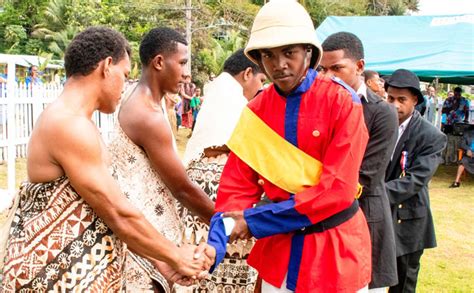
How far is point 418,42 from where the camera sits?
1387 cm

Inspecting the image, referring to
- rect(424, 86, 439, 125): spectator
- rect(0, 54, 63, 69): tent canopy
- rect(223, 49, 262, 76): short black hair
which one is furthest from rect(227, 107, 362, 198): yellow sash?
rect(0, 54, 63, 69): tent canopy

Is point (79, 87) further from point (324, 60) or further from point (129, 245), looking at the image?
point (324, 60)

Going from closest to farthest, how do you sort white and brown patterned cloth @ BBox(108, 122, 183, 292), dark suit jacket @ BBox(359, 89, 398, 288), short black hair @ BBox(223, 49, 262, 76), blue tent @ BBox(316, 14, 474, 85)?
dark suit jacket @ BBox(359, 89, 398, 288)
white and brown patterned cloth @ BBox(108, 122, 183, 292)
short black hair @ BBox(223, 49, 262, 76)
blue tent @ BBox(316, 14, 474, 85)

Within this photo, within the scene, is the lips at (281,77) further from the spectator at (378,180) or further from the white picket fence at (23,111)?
the white picket fence at (23,111)

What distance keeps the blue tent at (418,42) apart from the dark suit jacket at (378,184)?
9.54m

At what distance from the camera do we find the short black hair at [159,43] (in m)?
3.56

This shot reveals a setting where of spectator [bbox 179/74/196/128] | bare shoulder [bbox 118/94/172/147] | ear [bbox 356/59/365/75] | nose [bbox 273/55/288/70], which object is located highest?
nose [bbox 273/55/288/70]

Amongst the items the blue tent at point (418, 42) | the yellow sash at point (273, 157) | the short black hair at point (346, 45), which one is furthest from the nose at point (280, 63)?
the blue tent at point (418, 42)

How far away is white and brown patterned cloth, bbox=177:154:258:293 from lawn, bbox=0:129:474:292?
8.20ft

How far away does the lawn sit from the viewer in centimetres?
586

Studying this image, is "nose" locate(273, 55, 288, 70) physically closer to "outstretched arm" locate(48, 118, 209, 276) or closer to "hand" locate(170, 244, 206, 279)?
"outstretched arm" locate(48, 118, 209, 276)

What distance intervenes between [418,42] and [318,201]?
41.1ft

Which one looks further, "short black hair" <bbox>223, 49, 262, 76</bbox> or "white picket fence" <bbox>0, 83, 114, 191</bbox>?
"white picket fence" <bbox>0, 83, 114, 191</bbox>

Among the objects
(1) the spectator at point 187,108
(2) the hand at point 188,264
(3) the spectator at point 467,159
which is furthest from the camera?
(1) the spectator at point 187,108
